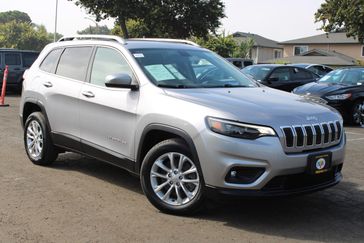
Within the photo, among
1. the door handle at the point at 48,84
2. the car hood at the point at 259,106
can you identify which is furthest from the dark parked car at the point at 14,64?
the car hood at the point at 259,106

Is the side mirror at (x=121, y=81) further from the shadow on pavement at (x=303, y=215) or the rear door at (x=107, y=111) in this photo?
the shadow on pavement at (x=303, y=215)

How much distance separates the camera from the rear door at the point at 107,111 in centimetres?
Answer: 536

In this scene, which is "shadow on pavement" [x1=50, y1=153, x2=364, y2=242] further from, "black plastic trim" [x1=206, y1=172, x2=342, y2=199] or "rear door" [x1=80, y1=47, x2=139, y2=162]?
"rear door" [x1=80, y1=47, x2=139, y2=162]

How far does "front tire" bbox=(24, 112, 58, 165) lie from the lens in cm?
674

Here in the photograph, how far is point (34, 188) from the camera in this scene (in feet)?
19.1

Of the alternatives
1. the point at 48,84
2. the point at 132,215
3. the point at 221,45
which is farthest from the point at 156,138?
the point at 221,45

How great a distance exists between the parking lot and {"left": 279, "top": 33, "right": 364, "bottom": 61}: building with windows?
60087mm

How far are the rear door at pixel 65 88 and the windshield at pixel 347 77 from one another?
840 centimetres

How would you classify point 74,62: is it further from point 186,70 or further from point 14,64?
point 14,64

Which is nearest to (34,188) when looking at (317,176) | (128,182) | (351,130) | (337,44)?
(128,182)

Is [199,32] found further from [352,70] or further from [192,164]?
[192,164]

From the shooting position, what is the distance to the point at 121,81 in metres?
5.23

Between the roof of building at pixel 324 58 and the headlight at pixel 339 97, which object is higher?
the roof of building at pixel 324 58

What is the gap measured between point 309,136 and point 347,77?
913 centimetres
